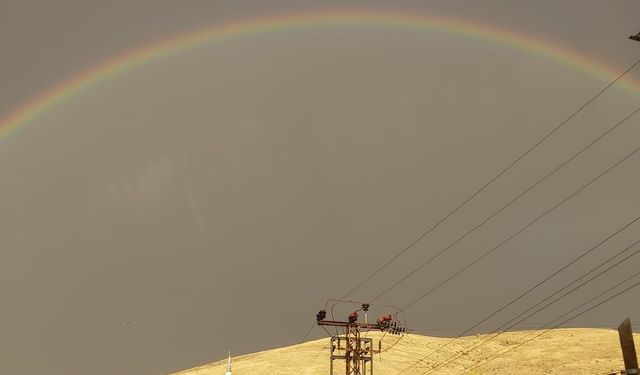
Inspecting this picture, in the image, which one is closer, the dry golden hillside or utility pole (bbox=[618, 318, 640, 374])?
utility pole (bbox=[618, 318, 640, 374])

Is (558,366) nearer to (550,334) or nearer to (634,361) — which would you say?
(550,334)

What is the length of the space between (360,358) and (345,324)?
275 centimetres

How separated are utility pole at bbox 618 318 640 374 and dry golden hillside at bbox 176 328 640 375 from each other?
77.0 meters

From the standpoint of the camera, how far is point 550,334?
423 ft

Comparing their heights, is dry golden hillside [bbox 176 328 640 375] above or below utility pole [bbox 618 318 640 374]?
above

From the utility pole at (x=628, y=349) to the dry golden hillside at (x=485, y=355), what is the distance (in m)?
77.0

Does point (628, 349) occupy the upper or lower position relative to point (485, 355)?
lower

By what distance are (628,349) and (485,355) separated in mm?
109372

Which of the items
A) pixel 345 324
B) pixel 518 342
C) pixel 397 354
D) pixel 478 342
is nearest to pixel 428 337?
→ pixel 478 342

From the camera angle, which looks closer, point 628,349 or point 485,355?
point 628,349

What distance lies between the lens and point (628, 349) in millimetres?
19328

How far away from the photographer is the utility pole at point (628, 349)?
747 inches

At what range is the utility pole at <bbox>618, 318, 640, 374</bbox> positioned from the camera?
1897 cm

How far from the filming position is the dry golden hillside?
97500mm
